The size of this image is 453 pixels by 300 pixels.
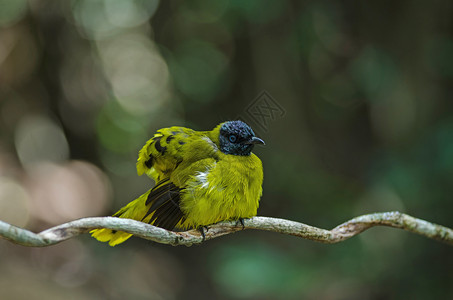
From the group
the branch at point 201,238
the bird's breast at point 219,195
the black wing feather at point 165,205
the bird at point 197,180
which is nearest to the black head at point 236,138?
the bird at point 197,180

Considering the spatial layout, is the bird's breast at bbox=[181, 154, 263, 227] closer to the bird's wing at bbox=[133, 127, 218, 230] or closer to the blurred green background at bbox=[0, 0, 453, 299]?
the bird's wing at bbox=[133, 127, 218, 230]

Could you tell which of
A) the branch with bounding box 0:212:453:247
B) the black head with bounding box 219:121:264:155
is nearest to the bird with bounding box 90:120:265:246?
the black head with bounding box 219:121:264:155

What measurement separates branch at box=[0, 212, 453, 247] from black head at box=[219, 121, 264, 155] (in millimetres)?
696

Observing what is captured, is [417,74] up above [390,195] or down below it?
above

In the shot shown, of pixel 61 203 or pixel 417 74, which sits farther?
pixel 61 203

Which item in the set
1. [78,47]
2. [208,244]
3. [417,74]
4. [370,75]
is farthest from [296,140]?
[78,47]

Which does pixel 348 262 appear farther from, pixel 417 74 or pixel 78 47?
pixel 78 47

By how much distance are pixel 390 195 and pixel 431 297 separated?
1053mm

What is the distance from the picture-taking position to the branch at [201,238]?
55.4 inches

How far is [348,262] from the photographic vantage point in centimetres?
457

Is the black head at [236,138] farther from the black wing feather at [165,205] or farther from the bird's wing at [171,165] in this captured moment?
the black wing feather at [165,205]

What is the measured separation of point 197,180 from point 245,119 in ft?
1.92

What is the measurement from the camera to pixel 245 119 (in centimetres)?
296

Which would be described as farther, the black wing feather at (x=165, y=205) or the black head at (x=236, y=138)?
the black head at (x=236, y=138)
